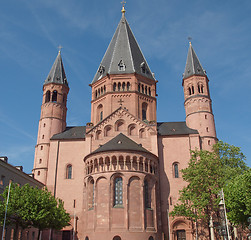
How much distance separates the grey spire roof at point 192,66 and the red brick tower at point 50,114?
23116 millimetres

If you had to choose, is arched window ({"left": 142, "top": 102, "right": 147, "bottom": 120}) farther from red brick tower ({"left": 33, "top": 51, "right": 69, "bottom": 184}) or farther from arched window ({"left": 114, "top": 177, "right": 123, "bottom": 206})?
arched window ({"left": 114, "top": 177, "right": 123, "bottom": 206})

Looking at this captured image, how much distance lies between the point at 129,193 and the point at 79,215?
1063cm

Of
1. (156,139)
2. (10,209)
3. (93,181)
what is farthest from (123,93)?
(10,209)

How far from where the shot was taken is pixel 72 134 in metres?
48.7

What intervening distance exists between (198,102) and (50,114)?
26.1 meters

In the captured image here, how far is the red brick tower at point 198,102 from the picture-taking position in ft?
152

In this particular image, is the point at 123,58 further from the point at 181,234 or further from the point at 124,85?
the point at 181,234

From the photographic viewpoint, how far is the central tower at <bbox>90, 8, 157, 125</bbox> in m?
49.5

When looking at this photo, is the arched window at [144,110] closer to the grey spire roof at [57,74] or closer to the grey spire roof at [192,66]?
the grey spire roof at [192,66]

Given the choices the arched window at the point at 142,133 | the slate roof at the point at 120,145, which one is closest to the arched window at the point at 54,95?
the slate roof at the point at 120,145

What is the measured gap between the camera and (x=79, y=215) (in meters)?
42.1

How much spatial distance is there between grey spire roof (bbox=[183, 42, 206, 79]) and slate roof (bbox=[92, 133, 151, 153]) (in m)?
18.5

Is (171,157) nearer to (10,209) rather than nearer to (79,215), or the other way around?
(79,215)

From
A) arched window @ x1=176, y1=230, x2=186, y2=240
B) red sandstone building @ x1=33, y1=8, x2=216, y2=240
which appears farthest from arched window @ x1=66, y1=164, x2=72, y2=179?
arched window @ x1=176, y1=230, x2=186, y2=240
